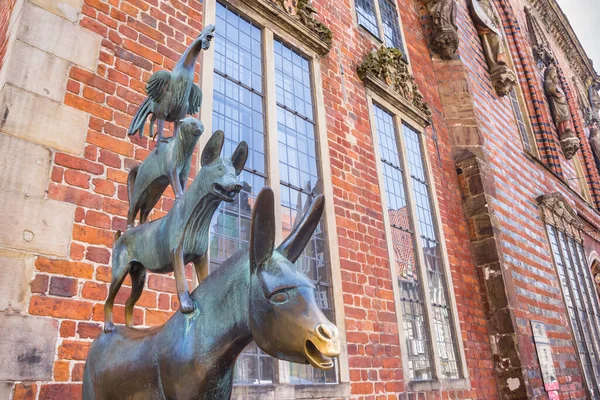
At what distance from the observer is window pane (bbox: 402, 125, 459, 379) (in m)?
5.43

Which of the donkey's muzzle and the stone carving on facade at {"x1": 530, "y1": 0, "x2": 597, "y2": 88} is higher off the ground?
the stone carving on facade at {"x1": 530, "y1": 0, "x2": 597, "y2": 88}

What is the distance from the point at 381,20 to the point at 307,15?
2.20 m

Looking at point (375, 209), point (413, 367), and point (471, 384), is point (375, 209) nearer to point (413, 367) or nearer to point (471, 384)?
point (413, 367)

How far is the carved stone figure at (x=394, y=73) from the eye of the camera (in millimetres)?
5930

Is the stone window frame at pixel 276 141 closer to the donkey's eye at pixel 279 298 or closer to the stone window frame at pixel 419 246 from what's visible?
the stone window frame at pixel 419 246

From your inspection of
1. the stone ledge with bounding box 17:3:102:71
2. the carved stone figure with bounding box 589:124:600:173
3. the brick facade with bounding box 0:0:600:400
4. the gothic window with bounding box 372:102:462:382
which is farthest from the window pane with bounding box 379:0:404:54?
the carved stone figure with bounding box 589:124:600:173

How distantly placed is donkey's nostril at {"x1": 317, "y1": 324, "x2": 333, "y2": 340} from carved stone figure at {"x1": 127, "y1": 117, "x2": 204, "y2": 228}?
0.65 metres

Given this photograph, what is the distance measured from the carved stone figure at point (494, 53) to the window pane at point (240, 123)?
644 cm

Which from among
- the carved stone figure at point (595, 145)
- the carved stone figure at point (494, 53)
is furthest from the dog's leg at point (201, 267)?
the carved stone figure at point (595, 145)

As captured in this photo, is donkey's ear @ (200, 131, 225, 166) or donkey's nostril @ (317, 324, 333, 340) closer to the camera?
donkey's nostril @ (317, 324, 333, 340)

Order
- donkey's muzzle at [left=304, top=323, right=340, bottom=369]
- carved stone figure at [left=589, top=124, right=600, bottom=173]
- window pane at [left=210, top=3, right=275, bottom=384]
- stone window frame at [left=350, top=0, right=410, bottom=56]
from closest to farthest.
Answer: donkey's muzzle at [left=304, top=323, right=340, bottom=369] → window pane at [left=210, top=3, right=275, bottom=384] → stone window frame at [left=350, top=0, right=410, bottom=56] → carved stone figure at [left=589, top=124, right=600, bottom=173]

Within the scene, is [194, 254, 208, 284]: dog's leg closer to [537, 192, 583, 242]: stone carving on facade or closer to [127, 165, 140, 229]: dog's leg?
[127, 165, 140, 229]: dog's leg

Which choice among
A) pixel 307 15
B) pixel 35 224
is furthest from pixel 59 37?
pixel 307 15

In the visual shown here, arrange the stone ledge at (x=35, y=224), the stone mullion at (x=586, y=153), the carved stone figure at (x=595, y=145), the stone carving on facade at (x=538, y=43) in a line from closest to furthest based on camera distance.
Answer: the stone ledge at (x=35, y=224), the stone carving on facade at (x=538, y=43), the stone mullion at (x=586, y=153), the carved stone figure at (x=595, y=145)
